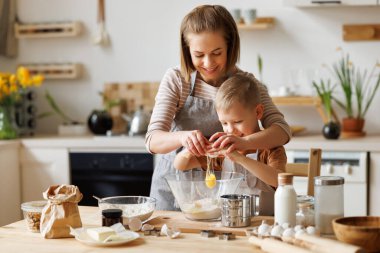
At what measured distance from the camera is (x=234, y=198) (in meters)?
1.92

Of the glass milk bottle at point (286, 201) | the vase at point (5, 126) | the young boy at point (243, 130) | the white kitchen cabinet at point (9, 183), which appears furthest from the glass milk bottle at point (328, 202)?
the vase at point (5, 126)

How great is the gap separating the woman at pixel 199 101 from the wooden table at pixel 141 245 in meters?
0.34

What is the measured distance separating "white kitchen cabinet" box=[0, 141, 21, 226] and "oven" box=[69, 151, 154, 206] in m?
0.36

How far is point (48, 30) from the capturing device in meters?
4.56

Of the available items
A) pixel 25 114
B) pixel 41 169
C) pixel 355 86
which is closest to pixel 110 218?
pixel 41 169

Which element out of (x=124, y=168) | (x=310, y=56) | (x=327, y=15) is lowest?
(x=124, y=168)

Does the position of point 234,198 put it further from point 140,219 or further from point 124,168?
point 124,168

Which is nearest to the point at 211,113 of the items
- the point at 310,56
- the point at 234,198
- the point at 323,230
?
the point at 234,198

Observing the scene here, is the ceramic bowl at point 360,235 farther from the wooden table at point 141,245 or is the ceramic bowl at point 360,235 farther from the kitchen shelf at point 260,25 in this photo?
the kitchen shelf at point 260,25

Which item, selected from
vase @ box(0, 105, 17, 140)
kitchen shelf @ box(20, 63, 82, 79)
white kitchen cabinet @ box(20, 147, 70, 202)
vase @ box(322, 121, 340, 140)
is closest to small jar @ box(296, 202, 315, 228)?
vase @ box(322, 121, 340, 140)

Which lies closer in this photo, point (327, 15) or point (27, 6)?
point (327, 15)

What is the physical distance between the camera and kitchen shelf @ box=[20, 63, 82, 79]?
14.9 ft

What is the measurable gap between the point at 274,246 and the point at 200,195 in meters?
0.45

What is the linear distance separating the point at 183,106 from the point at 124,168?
1.62 meters
